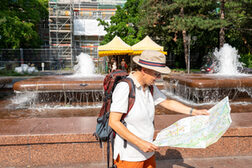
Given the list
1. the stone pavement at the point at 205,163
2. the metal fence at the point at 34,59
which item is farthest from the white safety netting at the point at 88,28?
the stone pavement at the point at 205,163

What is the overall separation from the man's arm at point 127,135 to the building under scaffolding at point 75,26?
28561 mm

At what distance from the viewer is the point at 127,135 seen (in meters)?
1.75

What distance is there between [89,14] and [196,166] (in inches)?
1477

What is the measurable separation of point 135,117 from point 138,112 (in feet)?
0.16

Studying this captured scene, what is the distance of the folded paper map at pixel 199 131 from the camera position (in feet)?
5.34

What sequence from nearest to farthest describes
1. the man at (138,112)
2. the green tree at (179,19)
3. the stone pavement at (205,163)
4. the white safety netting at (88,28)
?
the man at (138,112) < the stone pavement at (205,163) < the green tree at (179,19) < the white safety netting at (88,28)

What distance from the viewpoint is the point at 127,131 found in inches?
69.4

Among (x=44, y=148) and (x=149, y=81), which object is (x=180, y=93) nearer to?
(x=44, y=148)

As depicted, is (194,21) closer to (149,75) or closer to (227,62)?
(227,62)

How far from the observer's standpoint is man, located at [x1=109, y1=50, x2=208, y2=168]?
5.92ft

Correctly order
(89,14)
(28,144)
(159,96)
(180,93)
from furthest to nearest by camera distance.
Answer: (89,14), (180,93), (28,144), (159,96)

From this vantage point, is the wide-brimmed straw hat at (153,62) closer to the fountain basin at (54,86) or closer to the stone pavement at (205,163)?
the stone pavement at (205,163)

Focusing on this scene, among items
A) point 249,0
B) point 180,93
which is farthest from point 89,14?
point 180,93

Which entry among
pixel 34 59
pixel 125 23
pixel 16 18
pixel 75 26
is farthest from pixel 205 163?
pixel 75 26
